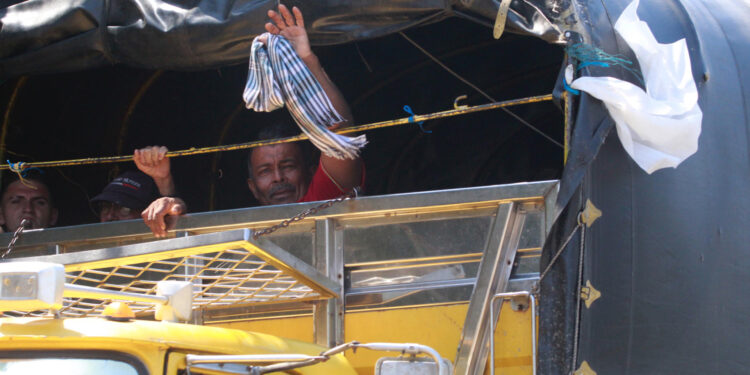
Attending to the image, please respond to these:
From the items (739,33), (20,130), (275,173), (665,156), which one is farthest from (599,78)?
(20,130)

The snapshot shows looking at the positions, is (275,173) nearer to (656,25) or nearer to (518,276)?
(518,276)

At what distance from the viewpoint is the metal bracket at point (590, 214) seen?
3.33 meters

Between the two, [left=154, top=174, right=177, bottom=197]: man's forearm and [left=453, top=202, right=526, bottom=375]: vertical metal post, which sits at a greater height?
[left=154, top=174, right=177, bottom=197]: man's forearm

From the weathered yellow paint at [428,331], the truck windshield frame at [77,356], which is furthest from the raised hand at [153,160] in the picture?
the truck windshield frame at [77,356]

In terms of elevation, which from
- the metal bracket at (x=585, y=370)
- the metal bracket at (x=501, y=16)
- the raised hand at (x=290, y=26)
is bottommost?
the metal bracket at (x=585, y=370)


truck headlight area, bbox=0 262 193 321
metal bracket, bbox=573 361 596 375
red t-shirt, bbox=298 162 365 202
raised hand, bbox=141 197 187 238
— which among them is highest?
red t-shirt, bbox=298 162 365 202

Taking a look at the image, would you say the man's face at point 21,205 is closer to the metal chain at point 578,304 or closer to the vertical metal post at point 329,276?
the vertical metal post at point 329,276

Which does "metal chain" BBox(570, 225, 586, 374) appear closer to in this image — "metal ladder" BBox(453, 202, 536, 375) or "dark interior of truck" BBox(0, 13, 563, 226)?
"metal ladder" BBox(453, 202, 536, 375)

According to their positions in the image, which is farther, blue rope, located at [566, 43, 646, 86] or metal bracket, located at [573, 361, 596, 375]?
blue rope, located at [566, 43, 646, 86]

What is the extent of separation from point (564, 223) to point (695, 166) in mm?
481

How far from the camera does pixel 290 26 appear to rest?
13.5 feet

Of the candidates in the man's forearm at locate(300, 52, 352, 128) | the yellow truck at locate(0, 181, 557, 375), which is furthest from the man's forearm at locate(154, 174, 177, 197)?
the man's forearm at locate(300, 52, 352, 128)

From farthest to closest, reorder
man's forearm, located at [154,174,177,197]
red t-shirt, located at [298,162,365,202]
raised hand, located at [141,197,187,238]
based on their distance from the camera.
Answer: man's forearm, located at [154,174,177,197] < red t-shirt, located at [298,162,365,202] < raised hand, located at [141,197,187,238]

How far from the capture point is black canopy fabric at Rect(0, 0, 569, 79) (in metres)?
3.99
